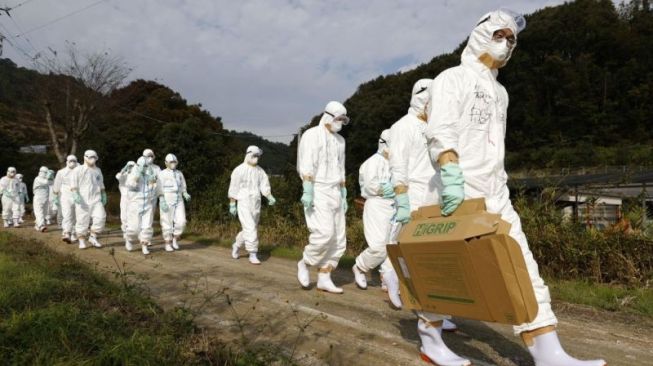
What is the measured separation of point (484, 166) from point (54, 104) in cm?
2435

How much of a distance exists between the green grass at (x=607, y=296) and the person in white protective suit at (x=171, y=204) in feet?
27.6

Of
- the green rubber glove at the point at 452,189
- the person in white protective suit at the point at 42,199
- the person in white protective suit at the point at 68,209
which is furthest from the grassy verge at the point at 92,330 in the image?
the person in white protective suit at the point at 42,199

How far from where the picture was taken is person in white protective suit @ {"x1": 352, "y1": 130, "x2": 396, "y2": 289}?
22.8ft

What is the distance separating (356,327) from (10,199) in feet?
62.5

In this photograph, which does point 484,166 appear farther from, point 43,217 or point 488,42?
point 43,217

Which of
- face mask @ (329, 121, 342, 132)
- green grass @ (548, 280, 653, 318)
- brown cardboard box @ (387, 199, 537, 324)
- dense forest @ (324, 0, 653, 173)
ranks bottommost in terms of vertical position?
green grass @ (548, 280, 653, 318)

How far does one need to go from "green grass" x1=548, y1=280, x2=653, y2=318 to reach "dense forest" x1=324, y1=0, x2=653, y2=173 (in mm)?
36277

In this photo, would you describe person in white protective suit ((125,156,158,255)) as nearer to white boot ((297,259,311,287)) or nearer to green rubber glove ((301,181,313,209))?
white boot ((297,259,311,287))

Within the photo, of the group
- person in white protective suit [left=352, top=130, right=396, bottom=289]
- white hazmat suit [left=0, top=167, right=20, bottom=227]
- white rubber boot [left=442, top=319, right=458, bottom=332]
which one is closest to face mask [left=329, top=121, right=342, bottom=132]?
person in white protective suit [left=352, top=130, right=396, bottom=289]

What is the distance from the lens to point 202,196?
18719 millimetres

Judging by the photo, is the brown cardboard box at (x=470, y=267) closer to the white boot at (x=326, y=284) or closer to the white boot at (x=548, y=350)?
the white boot at (x=548, y=350)

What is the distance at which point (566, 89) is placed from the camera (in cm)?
5216

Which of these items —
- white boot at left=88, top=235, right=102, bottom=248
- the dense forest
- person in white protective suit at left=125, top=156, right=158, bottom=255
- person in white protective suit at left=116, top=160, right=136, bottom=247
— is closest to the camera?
person in white protective suit at left=125, top=156, right=158, bottom=255

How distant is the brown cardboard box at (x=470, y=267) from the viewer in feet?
9.59
